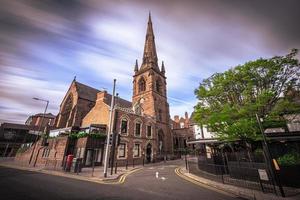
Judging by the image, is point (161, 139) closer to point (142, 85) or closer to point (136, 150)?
point (136, 150)

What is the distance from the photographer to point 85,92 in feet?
112

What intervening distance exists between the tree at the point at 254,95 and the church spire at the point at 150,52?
2744 cm

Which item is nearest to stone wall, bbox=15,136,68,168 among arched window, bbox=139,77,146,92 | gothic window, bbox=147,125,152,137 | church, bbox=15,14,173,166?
church, bbox=15,14,173,166

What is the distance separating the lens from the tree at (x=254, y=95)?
9477mm

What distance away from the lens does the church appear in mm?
21797

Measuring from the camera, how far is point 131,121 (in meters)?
24.3

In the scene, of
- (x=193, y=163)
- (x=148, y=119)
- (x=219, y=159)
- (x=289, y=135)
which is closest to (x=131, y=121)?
(x=148, y=119)

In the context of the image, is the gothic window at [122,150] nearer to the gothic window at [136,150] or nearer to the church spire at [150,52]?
the gothic window at [136,150]

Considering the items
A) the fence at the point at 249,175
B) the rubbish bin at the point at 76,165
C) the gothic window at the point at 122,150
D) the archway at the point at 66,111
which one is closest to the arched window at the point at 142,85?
the archway at the point at 66,111

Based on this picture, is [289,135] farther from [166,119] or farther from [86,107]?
[86,107]

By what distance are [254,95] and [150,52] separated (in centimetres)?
3523

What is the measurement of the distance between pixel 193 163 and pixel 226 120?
5.79 metres

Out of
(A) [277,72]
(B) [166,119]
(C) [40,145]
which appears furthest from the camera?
(B) [166,119]

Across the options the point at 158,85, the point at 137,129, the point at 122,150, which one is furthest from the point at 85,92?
the point at 122,150
